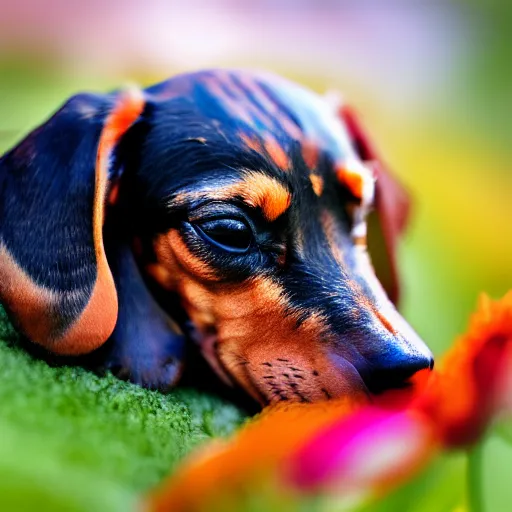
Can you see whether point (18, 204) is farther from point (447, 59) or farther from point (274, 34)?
point (447, 59)

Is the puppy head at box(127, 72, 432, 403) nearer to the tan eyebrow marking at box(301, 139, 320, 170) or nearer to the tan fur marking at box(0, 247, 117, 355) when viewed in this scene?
the tan eyebrow marking at box(301, 139, 320, 170)

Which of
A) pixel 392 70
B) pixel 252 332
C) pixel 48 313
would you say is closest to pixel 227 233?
pixel 252 332

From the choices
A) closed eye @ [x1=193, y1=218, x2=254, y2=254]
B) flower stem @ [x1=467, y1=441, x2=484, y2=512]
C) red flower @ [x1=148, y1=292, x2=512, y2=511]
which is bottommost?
flower stem @ [x1=467, y1=441, x2=484, y2=512]

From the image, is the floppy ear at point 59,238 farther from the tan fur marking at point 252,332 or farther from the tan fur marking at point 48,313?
the tan fur marking at point 252,332

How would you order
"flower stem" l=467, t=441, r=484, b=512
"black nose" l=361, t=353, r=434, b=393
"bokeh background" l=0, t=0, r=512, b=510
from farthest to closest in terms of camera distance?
"bokeh background" l=0, t=0, r=512, b=510, "black nose" l=361, t=353, r=434, b=393, "flower stem" l=467, t=441, r=484, b=512

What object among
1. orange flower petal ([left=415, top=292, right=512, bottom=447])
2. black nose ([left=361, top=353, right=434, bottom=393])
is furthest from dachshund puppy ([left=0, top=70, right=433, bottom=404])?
orange flower petal ([left=415, top=292, right=512, bottom=447])

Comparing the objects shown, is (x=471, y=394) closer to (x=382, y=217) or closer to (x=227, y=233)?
(x=227, y=233)

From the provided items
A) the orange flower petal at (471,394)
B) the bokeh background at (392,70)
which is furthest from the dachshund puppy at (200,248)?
the bokeh background at (392,70)
